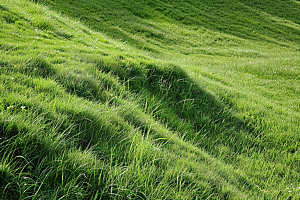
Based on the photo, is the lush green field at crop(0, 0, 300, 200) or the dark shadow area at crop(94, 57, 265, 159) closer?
the lush green field at crop(0, 0, 300, 200)

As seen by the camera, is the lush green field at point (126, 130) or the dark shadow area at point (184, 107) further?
Answer: the dark shadow area at point (184, 107)

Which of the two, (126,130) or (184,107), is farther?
(184,107)

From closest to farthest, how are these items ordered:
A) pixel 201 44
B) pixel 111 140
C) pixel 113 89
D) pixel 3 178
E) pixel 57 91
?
pixel 3 178
pixel 111 140
pixel 57 91
pixel 113 89
pixel 201 44

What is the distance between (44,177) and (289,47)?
36.4 metres

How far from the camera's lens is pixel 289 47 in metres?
30.7

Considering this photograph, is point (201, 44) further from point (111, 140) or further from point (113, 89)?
point (111, 140)

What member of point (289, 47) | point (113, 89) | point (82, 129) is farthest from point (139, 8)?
point (82, 129)

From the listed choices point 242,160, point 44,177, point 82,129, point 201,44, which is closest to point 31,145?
point 44,177

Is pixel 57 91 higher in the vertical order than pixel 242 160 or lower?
higher

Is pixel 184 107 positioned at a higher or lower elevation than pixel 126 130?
lower

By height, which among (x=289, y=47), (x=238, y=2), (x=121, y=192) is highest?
(x=238, y=2)

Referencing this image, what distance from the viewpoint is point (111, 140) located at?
325 centimetres

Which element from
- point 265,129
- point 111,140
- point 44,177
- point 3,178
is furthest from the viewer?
point 265,129

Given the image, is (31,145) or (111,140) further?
(111,140)
